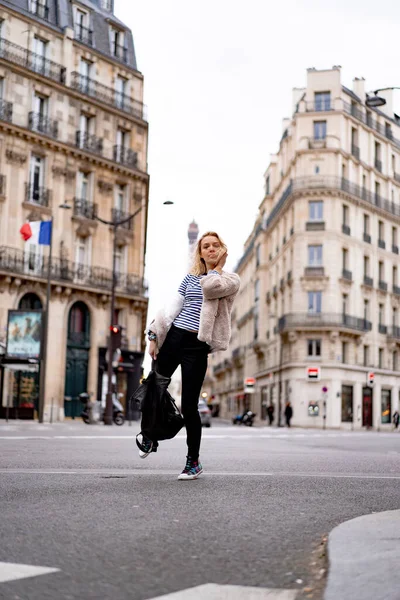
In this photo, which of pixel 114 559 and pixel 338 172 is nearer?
pixel 114 559

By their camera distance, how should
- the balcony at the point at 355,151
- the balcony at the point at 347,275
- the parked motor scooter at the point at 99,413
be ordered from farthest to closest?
the balcony at the point at 355,151
the balcony at the point at 347,275
the parked motor scooter at the point at 99,413

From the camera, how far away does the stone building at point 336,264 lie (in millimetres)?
59750

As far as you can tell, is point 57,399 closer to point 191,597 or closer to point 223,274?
point 223,274

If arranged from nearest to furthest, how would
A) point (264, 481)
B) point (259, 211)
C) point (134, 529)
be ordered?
point (134, 529), point (264, 481), point (259, 211)

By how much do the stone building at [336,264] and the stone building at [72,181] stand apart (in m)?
18.7

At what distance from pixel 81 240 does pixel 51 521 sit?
38.4 m

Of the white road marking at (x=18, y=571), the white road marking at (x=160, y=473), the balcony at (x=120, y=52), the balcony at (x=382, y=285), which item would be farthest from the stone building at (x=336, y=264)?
the white road marking at (x=18, y=571)

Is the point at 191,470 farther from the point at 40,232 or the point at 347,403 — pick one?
the point at 347,403

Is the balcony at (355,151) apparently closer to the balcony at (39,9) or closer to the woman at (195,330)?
the balcony at (39,9)

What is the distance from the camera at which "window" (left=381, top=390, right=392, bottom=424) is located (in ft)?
210

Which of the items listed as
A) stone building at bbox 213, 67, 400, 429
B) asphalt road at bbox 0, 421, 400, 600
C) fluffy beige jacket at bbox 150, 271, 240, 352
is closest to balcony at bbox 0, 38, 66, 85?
stone building at bbox 213, 67, 400, 429

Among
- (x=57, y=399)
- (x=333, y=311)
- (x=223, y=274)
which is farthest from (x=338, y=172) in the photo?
(x=223, y=274)

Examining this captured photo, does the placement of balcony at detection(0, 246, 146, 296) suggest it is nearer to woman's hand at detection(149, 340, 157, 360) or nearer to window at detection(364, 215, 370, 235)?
window at detection(364, 215, 370, 235)

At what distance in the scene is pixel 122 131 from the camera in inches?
1786
